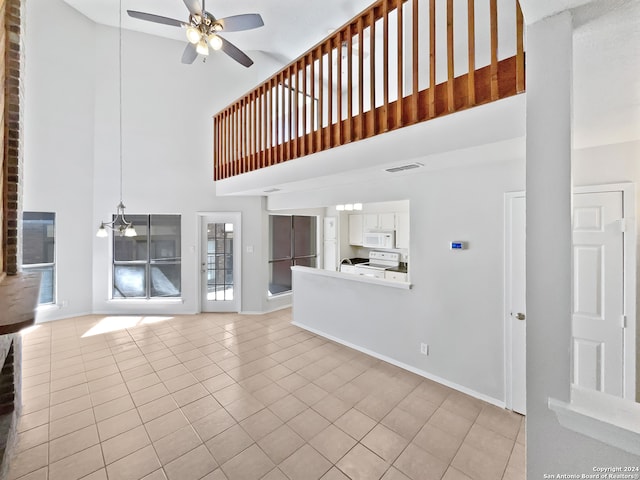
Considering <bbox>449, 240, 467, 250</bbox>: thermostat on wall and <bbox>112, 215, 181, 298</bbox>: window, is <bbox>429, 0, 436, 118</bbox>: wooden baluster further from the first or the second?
<bbox>112, 215, 181, 298</bbox>: window

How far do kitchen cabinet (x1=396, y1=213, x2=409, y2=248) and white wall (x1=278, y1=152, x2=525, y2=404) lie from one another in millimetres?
1967

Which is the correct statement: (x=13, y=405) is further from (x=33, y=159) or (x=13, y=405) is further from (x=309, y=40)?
(x=309, y=40)

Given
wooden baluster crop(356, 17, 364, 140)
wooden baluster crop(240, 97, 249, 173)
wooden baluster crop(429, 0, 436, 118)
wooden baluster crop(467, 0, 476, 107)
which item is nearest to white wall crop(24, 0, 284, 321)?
wooden baluster crop(240, 97, 249, 173)

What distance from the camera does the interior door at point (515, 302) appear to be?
2.41 metres

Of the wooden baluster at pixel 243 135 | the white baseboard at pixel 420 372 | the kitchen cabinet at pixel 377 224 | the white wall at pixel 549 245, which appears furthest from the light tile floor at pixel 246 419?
the wooden baluster at pixel 243 135

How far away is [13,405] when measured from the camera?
2219 mm

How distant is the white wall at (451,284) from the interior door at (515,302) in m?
0.06

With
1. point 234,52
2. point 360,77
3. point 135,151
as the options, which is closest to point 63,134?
point 135,151

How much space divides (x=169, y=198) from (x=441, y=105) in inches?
196

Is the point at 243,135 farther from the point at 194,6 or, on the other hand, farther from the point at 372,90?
the point at 372,90

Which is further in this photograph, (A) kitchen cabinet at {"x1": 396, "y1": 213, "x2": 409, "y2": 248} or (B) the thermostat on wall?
(A) kitchen cabinet at {"x1": 396, "y1": 213, "x2": 409, "y2": 248}

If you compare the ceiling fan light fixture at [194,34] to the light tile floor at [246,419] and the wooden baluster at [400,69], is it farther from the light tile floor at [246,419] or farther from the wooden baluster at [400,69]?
the light tile floor at [246,419]

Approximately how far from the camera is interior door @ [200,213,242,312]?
17.6 ft

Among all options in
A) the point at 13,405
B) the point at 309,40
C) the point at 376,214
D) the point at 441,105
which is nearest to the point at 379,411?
the point at 441,105
